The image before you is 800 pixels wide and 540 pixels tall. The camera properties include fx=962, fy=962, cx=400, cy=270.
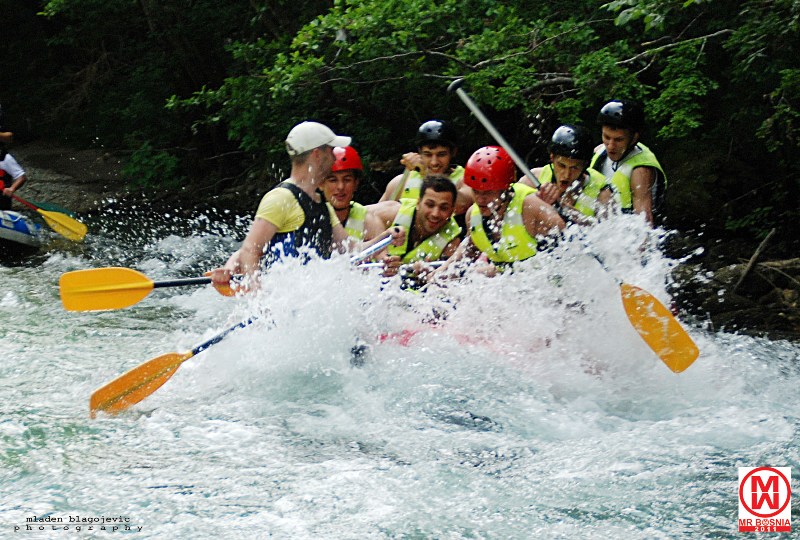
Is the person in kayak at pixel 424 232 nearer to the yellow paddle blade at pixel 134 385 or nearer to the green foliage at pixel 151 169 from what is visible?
the yellow paddle blade at pixel 134 385

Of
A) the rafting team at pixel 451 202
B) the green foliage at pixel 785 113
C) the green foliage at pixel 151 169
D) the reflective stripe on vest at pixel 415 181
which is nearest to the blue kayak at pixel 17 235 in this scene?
the green foliage at pixel 151 169

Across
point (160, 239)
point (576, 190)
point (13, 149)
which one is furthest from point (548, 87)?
point (13, 149)

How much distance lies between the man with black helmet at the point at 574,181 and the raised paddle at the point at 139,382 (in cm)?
120

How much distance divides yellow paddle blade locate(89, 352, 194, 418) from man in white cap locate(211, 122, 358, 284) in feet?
1.87

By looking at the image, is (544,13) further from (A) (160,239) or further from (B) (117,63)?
(B) (117,63)

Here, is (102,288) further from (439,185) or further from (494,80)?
(494,80)

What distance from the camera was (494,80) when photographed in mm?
8508

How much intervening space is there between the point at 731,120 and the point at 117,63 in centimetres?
887

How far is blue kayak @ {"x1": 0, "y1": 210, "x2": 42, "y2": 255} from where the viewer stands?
32.6 feet

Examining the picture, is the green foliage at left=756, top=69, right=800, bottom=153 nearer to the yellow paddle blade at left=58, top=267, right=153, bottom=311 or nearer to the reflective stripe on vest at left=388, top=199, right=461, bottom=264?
the reflective stripe on vest at left=388, top=199, right=461, bottom=264

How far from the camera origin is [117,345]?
6.63 meters

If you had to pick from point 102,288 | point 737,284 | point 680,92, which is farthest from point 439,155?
point 737,284

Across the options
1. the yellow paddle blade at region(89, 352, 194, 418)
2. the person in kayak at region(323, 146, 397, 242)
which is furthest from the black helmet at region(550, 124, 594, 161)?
the yellow paddle blade at region(89, 352, 194, 418)

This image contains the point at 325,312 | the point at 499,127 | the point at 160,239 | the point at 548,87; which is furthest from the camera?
the point at 160,239
